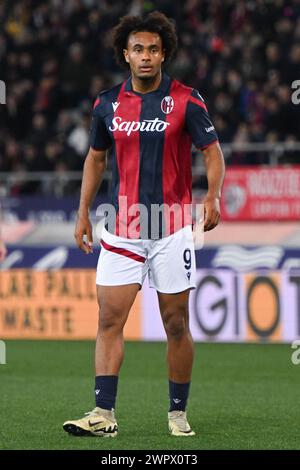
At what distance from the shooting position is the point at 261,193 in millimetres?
18609

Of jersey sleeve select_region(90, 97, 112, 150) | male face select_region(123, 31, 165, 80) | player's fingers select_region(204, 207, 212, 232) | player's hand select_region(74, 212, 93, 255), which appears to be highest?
male face select_region(123, 31, 165, 80)

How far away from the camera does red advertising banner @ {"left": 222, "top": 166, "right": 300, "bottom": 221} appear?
1830cm

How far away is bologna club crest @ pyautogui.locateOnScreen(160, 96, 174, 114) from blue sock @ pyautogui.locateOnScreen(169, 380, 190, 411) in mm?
1662

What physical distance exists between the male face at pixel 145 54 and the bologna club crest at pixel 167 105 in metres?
0.16

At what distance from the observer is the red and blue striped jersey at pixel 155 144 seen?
24.5 feet

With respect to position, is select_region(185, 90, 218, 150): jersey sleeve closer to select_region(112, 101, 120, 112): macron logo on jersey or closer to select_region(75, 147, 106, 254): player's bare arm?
select_region(112, 101, 120, 112): macron logo on jersey

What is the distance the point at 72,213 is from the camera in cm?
2064

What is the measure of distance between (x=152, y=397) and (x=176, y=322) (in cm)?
248

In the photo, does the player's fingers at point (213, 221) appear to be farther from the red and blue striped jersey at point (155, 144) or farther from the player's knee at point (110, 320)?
the player's knee at point (110, 320)
